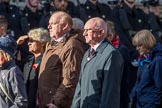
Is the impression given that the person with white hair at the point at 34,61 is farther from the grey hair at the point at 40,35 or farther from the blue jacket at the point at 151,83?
the blue jacket at the point at 151,83

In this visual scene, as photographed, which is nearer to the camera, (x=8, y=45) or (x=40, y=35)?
(x=8, y=45)

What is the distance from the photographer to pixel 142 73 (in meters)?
6.55

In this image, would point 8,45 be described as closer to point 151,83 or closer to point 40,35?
point 40,35

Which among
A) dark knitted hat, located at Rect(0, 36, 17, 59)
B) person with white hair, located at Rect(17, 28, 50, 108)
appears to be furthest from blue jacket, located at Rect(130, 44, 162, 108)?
dark knitted hat, located at Rect(0, 36, 17, 59)

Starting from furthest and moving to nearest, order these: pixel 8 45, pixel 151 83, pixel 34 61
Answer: pixel 34 61 → pixel 151 83 → pixel 8 45

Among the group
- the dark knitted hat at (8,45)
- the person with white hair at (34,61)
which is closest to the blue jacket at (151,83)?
the person with white hair at (34,61)

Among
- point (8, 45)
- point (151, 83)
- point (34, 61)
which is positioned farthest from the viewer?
point (34, 61)

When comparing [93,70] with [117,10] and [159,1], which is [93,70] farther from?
[159,1]

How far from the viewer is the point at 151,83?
6391 mm

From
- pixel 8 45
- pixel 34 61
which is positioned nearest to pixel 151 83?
pixel 34 61

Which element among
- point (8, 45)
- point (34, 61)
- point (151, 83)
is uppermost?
point (8, 45)

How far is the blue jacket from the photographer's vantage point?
6277 millimetres

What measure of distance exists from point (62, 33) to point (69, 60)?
39 centimetres

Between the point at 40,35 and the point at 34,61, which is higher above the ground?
the point at 40,35
